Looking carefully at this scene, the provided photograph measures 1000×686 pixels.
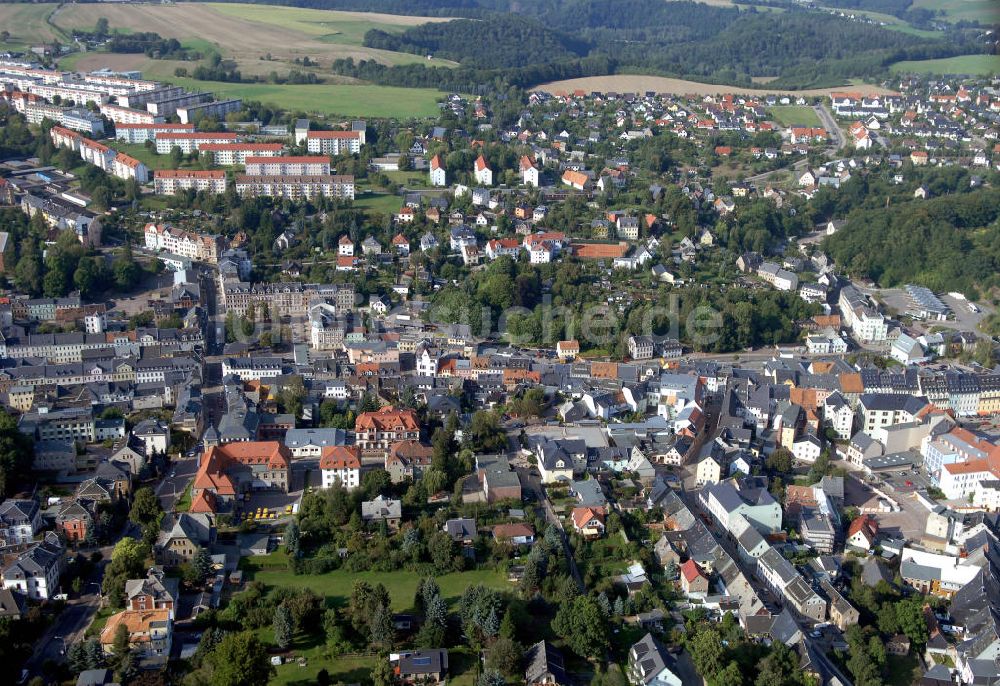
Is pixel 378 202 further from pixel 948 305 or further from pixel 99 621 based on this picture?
pixel 99 621

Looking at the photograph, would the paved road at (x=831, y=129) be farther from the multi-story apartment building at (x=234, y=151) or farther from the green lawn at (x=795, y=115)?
the multi-story apartment building at (x=234, y=151)

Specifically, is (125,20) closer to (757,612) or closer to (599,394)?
(599,394)

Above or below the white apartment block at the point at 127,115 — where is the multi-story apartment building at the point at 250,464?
below

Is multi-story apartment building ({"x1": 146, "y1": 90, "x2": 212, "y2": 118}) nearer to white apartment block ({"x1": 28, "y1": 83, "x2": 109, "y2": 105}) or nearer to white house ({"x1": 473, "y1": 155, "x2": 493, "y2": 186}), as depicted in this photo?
white apartment block ({"x1": 28, "y1": 83, "x2": 109, "y2": 105})

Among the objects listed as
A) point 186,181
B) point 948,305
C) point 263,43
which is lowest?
point 948,305

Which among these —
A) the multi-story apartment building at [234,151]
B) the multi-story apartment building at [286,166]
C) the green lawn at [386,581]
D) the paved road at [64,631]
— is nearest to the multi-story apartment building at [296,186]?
the multi-story apartment building at [286,166]

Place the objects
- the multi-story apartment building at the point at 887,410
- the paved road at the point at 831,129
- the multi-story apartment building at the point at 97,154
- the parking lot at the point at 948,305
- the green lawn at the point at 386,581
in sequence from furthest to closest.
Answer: the paved road at the point at 831,129, the multi-story apartment building at the point at 97,154, the parking lot at the point at 948,305, the multi-story apartment building at the point at 887,410, the green lawn at the point at 386,581

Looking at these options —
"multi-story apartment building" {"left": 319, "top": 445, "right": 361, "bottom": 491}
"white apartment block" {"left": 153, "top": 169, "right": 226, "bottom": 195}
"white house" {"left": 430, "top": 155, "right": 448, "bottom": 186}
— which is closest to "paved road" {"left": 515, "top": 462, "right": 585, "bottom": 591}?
"multi-story apartment building" {"left": 319, "top": 445, "right": 361, "bottom": 491}

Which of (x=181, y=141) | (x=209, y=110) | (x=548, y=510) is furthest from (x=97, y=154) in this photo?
(x=548, y=510)
